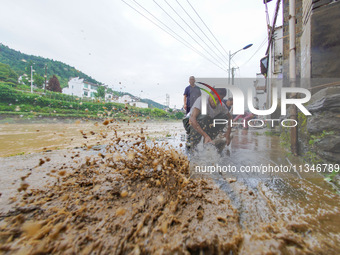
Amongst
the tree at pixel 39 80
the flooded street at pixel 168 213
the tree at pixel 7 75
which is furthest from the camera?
the tree at pixel 39 80

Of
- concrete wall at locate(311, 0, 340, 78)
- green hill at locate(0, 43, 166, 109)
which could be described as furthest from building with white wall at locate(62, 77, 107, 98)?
concrete wall at locate(311, 0, 340, 78)

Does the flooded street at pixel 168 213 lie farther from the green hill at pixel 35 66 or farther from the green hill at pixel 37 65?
the green hill at pixel 37 65

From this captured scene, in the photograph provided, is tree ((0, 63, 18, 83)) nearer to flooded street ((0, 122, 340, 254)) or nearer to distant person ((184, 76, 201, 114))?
distant person ((184, 76, 201, 114))

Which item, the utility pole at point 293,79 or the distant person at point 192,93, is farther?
the distant person at point 192,93

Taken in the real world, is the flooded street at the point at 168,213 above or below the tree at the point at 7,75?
below

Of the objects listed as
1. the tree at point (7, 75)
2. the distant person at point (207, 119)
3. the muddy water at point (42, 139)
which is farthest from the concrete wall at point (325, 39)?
the tree at point (7, 75)

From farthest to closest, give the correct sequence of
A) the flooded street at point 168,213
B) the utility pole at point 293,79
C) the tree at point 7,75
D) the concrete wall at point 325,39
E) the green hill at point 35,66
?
the green hill at point 35,66, the tree at point 7,75, the utility pole at point 293,79, the concrete wall at point 325,39, the flooded street at point 168,213

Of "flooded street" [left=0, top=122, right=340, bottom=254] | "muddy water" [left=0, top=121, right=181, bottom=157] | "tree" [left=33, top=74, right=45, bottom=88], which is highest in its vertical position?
"tree" [left=33, top=74, right=45, bottom=88]

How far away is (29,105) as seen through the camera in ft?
71.3

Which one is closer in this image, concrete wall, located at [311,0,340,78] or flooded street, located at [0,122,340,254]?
flooded street, located at [0,122,340,254]

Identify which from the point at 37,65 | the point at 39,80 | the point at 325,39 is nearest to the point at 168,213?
the point at 325,39

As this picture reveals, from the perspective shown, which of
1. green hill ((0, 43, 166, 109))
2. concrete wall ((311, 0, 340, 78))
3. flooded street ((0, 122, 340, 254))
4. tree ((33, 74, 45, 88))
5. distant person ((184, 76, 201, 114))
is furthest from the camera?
green hill ((0, 43, 166, 109))

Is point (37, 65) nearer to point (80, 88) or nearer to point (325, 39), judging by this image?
point (80, 88)

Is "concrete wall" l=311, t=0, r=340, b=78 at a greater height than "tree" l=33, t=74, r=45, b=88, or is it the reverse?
"tree" l=33, t=74, r=45, b=88
